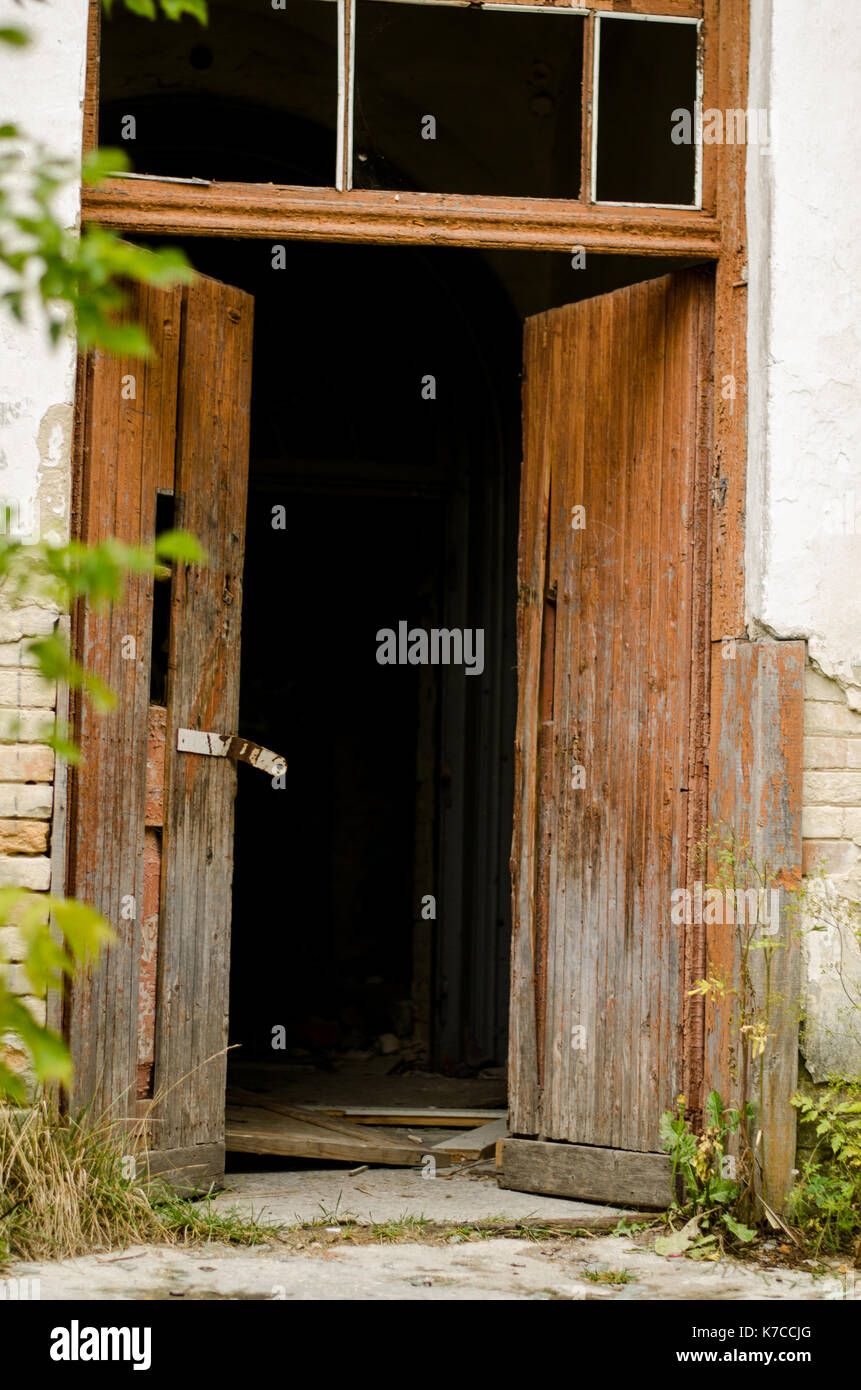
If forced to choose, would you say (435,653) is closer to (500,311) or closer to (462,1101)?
(500,311)

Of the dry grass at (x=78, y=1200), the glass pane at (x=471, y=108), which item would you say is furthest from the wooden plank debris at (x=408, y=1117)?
the glass pane at (x=471, y=108)

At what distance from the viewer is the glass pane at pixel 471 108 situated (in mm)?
5967

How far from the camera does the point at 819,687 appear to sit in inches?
161

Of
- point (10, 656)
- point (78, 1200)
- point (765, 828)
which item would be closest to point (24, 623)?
point (10, 656)

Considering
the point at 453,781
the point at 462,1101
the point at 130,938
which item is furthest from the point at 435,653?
the point at 130,938

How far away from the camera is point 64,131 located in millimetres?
3871

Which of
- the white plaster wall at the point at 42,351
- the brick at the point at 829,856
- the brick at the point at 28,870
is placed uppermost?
the white plaster wall at the point at 42,351

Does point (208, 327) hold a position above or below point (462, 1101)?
above

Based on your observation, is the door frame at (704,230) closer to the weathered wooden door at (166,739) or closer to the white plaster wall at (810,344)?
the white plaster wall at (810,344)

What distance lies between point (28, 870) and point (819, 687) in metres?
2.34

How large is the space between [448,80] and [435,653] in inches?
109

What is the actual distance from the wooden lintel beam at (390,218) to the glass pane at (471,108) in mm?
1610

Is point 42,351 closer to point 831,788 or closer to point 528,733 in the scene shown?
point 528,733

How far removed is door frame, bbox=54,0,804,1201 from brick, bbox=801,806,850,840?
7 centimetres
